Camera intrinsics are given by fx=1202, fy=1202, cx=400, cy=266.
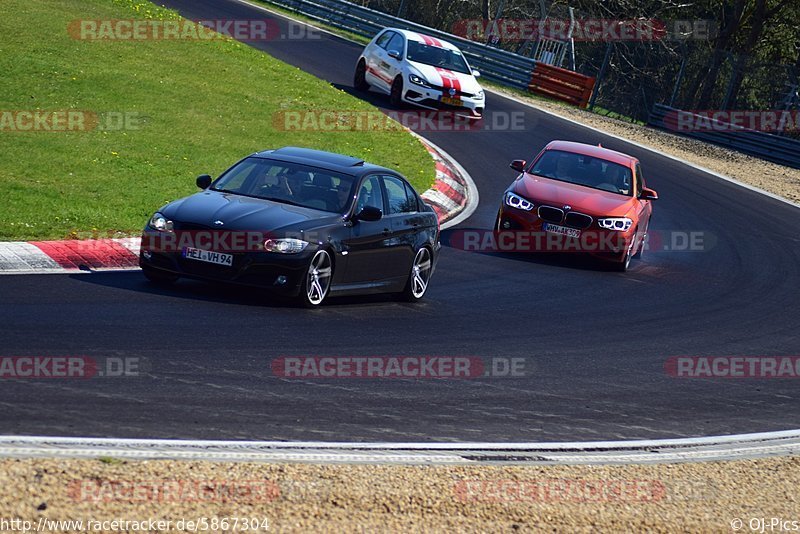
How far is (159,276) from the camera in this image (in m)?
11.5

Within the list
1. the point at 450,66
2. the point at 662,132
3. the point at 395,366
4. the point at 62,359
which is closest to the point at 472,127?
the point at 450,66

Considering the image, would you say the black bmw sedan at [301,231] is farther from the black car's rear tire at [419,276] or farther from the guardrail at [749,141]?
the guardrail at [749,141]

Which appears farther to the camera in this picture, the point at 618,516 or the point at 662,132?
the point at 662,132

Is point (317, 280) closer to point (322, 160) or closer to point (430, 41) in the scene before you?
point (322, 160)

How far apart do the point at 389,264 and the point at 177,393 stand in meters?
5.00

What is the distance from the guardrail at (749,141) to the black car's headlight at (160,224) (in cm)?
2493

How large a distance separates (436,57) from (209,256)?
61.0 ft

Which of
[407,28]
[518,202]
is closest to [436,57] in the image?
[407,28]

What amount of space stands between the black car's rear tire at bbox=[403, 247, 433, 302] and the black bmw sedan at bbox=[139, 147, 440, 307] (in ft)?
0.04

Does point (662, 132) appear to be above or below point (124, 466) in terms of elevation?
below

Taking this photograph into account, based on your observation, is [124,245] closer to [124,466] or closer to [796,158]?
[124,466]

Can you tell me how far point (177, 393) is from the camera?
317 inches

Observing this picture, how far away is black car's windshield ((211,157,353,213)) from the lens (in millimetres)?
12250

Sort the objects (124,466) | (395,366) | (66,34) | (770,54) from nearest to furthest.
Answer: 1. (124,466)
2. (395,366)
3. (66,34)
4. (770,54)
